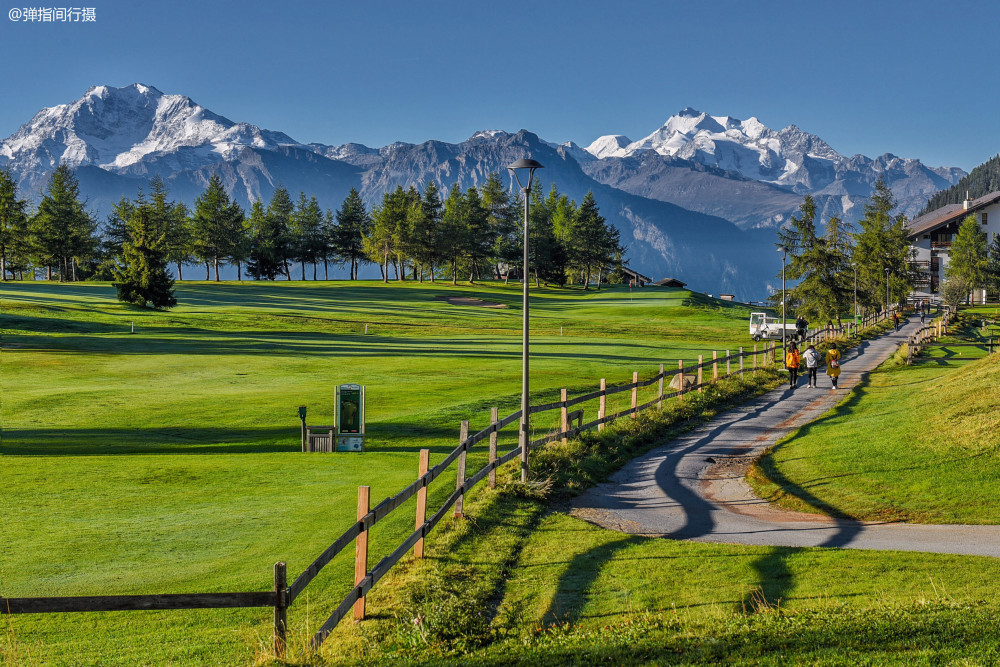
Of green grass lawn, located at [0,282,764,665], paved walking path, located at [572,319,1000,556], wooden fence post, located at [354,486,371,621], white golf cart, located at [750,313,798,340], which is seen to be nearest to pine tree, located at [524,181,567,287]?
white golf cart, located at [750,313,798,340]

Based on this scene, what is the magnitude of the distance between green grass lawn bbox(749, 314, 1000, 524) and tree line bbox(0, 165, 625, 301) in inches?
3623

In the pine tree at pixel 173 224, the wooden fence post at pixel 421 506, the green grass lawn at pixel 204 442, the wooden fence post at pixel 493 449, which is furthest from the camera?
the pine tree at pixel 173 224

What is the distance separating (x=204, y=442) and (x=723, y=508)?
13.1 metres

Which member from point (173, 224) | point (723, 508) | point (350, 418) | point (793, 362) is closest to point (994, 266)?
point (793, 362)

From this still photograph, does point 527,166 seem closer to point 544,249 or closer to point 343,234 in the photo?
point 544,249

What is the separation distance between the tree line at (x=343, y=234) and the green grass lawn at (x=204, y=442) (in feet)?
154

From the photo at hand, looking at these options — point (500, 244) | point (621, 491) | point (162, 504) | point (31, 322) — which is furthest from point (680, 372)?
point (500, 244)

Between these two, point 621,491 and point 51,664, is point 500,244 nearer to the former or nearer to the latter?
point 621,491

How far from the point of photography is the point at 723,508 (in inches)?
615

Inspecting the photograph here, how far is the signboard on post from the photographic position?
2025 centimetres

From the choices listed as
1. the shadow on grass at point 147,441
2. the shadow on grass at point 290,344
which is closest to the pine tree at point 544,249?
the shadow on grass at point 290,344

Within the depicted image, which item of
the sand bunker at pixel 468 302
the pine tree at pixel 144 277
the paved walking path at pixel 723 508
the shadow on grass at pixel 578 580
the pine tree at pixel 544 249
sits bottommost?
the paved walking path at pixel 723 508

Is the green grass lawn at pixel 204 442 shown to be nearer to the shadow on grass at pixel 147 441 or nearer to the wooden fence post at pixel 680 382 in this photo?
the shadow on grass at pixel 147 441

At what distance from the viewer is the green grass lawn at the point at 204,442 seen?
974cm
